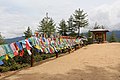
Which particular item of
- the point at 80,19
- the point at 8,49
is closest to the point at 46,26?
the point at 80,19

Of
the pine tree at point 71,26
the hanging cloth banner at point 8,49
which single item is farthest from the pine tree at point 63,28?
the hanging cloth banner at point 8,49

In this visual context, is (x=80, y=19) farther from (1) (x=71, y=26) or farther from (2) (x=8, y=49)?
(2) (x=8, y=49)

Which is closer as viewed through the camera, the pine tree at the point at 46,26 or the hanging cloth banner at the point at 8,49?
the hanging cloth banner at the point at 8,49

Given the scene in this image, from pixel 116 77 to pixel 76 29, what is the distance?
52554 mm

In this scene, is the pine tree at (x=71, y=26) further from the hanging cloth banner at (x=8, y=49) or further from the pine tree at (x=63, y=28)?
the hanging cloth banner at (x=8, y=49)

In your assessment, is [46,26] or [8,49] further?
[46,26]

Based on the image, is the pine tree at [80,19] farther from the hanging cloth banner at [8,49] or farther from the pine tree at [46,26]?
the hanging cloth banner at [8,49]

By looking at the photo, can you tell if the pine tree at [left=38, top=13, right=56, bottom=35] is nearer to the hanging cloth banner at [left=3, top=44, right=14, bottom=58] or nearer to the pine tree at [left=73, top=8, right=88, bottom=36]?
the pine tree at [left=73, top=8, right=88, bottom=36]

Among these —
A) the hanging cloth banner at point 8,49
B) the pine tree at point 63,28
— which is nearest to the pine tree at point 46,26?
the pine tree at point 63,28

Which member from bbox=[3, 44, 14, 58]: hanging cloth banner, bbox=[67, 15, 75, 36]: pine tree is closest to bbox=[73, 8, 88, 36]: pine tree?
bbox=[67, 15, 75, 36]: pine tree

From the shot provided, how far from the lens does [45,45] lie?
13477 millimetres

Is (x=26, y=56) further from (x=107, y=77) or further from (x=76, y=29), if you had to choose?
(x=76, y=29)

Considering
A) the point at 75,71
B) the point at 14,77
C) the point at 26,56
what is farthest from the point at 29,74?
the point at 26,56

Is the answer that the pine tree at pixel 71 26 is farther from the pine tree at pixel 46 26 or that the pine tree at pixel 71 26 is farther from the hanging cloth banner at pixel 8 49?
the hanging cloth banner at pixel 8 49
